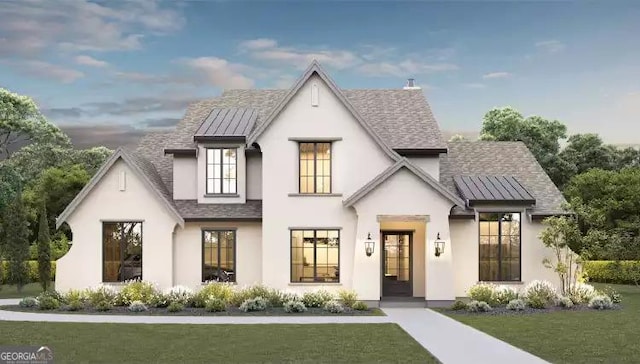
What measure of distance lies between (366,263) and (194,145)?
8.46 meters

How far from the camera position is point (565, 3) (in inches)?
1399

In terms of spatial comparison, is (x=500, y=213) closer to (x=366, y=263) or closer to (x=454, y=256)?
(x=454, y=256)

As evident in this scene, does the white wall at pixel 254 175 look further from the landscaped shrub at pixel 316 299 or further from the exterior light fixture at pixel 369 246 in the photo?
the landscaped shrub at pixel 316 299

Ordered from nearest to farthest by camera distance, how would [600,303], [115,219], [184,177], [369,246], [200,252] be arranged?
[600,303]
[369,246]
[115,219]
[200,252]
[184,177]

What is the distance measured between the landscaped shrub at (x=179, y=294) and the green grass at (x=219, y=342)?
14.2ft

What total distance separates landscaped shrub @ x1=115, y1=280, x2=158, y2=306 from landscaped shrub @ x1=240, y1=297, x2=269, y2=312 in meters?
3.48

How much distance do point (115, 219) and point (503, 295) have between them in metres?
14.5

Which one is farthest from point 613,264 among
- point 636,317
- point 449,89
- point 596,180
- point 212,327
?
point 212,327

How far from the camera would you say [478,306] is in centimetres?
2323

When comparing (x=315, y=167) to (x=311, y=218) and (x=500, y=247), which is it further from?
(x=500, y=247)

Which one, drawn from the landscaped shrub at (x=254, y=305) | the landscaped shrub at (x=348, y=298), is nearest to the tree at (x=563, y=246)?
the landscaped shrub at (x=348, y=298)

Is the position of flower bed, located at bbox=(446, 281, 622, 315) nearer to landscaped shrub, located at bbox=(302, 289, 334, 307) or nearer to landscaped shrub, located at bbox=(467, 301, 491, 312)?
landscaped shrub, located at bbox=(467, 301, 491, 312)

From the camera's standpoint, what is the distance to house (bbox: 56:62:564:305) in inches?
990

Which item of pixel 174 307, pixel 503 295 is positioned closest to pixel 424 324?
pixel 503 295
